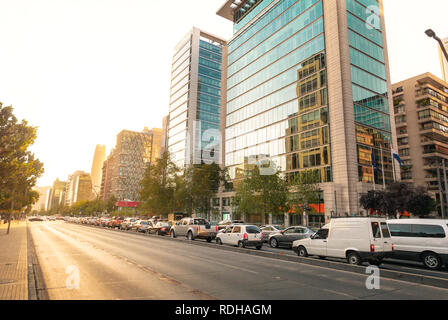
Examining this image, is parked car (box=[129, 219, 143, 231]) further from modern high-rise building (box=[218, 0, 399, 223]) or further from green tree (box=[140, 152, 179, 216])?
modern high-rise building (box=[218, 0, 399, 223])

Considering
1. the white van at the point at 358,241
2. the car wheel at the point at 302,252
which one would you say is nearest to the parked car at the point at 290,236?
the car wheel at the point at 302,252

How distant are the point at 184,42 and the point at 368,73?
2897 inches

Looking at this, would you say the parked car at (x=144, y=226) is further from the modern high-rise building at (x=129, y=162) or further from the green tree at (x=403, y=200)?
the modern high-rise building at (x=129, y=162)

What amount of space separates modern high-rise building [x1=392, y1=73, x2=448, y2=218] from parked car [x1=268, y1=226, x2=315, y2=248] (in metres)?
58.1

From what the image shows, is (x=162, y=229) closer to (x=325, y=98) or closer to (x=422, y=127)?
(x=325, y=98)

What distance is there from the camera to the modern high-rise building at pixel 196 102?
9367cm

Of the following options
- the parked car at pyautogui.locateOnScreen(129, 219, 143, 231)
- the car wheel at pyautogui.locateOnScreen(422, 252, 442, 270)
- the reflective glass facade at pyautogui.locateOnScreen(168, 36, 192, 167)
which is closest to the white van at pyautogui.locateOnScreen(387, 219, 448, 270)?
the car wheel at pyautogui.locateOnScreen(422, 252, 442, 270)

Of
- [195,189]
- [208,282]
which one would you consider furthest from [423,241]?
[195,189]

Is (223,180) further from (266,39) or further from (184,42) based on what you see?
(184,42)

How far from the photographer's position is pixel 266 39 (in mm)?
62906

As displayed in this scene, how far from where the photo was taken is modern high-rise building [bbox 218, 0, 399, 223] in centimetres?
4447

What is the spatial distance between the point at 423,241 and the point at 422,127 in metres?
66.4

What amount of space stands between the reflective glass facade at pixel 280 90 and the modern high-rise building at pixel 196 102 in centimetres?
2361
